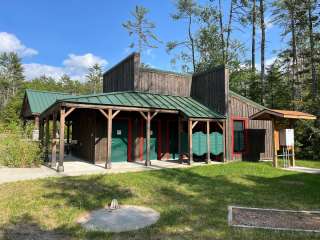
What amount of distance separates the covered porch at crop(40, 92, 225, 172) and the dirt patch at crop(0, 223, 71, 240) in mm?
5859

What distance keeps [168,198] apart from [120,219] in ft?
5.46

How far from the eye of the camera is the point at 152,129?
12914 mm

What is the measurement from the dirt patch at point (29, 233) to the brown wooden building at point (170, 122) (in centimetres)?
649

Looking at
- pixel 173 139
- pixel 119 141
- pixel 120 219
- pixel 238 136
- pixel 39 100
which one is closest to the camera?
pixel 120 219

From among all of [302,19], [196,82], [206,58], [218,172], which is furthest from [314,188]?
[206,58]

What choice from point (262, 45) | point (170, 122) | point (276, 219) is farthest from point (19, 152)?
point (262, 45)

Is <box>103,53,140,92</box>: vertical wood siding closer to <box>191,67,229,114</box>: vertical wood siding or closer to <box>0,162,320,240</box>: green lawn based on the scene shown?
<box>191,67,229,114</box>: vertical wood siding

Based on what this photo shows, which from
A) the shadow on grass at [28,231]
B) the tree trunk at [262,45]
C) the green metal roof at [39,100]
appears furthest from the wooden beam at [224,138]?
the green metal roof at [39,100]

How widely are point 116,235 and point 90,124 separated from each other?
8509mm

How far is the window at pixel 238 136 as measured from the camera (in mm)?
12891

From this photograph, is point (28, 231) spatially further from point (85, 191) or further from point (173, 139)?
point (173, 139)

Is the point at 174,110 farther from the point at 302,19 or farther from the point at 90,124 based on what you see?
the point at 302,19

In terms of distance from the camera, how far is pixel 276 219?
4.77 meters

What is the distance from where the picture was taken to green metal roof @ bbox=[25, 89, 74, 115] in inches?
663
